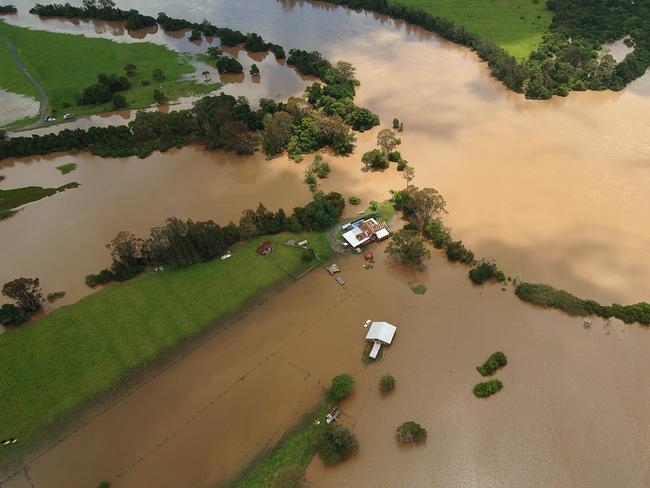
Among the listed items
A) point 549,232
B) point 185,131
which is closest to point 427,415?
point 549,232

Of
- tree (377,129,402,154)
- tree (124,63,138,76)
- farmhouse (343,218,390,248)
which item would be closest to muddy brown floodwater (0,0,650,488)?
farmhouse (343,218,390,248)

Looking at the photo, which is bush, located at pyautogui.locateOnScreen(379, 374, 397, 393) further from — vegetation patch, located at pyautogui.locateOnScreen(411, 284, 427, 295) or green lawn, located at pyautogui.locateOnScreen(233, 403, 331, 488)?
vegetation patch, located at pyautogui.locateOnScreen(411, 284, 427, 295)

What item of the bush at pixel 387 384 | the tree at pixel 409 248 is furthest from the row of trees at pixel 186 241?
the bush at pixel 387 384

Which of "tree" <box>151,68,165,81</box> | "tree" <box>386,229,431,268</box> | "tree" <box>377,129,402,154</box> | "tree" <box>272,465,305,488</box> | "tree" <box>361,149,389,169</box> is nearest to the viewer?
"tree" <box>272,465,305,488</box>

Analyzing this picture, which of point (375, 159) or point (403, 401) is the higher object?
point (375, 159)

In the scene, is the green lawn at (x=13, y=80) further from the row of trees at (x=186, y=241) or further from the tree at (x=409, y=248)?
the tree at (x=409, y=248)

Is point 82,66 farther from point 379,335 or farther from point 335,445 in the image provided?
point 335,445

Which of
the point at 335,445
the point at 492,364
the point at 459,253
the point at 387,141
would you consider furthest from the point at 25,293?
the point at 387,141
